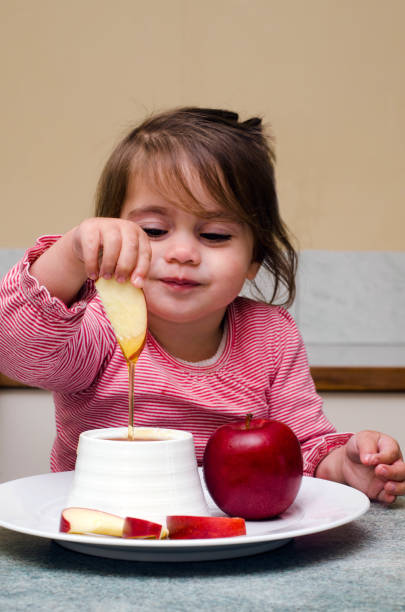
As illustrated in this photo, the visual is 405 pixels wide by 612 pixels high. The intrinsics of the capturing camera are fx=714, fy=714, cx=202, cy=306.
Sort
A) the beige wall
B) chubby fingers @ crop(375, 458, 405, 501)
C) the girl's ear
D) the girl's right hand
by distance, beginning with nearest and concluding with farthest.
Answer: the girl's right hand < chubby fingers @ crop(375, 458, 405, 501) < the girl's ear < the beige wall

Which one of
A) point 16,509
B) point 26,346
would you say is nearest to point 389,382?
point 26,346

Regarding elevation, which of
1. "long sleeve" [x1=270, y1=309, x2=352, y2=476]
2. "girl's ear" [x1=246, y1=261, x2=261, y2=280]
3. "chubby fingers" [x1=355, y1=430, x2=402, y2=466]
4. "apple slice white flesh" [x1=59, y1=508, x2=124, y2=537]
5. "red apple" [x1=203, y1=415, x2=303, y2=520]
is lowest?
"long sleeve" [x1=270, y1=309, x2=352, y2=476]

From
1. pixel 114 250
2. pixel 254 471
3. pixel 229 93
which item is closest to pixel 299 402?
pixel 254 471

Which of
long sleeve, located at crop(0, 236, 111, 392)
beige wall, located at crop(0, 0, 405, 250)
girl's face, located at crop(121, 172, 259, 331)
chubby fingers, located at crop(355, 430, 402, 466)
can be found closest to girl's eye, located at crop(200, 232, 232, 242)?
girl's face, located at crop(121, 172, 259, 331)

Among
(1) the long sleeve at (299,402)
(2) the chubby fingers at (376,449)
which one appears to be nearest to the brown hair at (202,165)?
(1) the long sleeve at (299,402)

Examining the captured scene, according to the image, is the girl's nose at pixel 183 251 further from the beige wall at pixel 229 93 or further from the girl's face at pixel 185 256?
the beige wall at pixel 229 93

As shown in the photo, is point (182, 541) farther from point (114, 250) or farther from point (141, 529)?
point (114, 250)

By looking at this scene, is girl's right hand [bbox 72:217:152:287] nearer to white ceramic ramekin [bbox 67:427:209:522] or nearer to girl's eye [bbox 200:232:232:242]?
white ceramic ramekin [bbox 67:427:209:522]

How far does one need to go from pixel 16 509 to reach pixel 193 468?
17cm

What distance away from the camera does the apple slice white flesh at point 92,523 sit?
1.81 ft

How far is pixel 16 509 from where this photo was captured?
2.14 ft

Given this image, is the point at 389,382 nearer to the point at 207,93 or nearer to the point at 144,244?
the point at 207,93

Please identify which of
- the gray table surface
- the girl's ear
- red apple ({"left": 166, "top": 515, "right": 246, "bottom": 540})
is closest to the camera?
the gray table surface

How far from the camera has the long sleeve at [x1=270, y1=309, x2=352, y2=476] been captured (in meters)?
1.00
